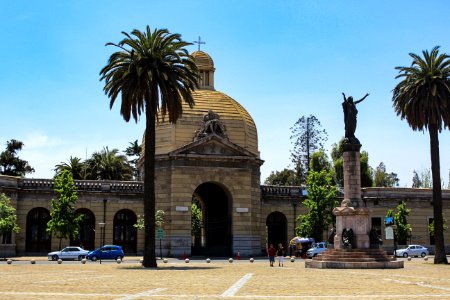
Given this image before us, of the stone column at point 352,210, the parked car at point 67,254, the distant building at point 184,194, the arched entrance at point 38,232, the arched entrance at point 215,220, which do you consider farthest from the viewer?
the arched entrance at point 215,220

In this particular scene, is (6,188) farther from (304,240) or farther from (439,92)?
(439,92)

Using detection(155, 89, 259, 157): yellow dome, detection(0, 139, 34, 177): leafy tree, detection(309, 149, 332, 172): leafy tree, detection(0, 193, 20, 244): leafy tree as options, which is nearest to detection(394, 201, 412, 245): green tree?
detection(155, 89, 259, 157): yellow dome

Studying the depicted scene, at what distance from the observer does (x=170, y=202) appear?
5612cm

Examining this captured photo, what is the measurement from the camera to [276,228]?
213 ft

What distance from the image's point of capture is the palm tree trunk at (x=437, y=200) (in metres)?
42.4

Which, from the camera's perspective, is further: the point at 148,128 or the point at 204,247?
the point at 204,247

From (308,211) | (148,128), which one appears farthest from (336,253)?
(308,211)

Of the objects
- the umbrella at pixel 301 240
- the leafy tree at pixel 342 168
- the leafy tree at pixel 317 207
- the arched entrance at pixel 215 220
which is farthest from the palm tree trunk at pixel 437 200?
the leafy tree at pixel 342 168

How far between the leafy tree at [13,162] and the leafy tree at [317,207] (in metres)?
48.4

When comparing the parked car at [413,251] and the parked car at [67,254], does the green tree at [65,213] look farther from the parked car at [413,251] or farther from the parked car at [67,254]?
the parked car at [413,251]

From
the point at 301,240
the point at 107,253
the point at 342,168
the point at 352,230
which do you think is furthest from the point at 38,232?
the point at 342,168

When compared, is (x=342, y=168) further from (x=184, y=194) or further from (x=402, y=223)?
(x=184, y=194)

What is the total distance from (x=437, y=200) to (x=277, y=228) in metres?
24.3

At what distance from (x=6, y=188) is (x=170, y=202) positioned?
1514cm
